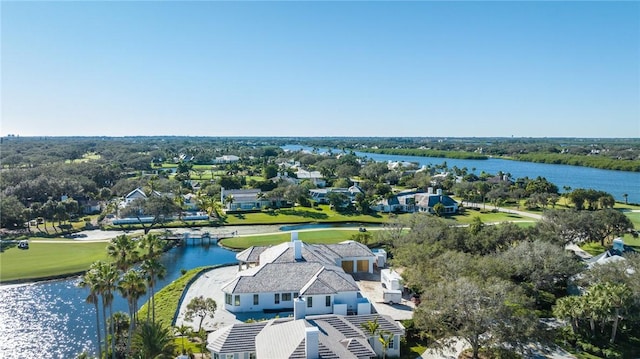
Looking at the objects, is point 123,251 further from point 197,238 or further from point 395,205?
point 395,205

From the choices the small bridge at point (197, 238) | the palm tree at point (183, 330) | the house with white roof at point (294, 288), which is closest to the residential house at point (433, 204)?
the small bridge at point (197, 238)

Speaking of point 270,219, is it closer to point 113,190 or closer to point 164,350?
point 113,190

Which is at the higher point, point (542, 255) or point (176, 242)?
point (542, 255)

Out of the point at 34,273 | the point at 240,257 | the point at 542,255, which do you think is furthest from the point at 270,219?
the point at 542,255

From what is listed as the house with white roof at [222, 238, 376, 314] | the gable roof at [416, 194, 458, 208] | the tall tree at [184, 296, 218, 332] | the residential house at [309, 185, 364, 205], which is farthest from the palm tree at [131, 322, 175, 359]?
the gable roof at [416, 194, 458, 208]

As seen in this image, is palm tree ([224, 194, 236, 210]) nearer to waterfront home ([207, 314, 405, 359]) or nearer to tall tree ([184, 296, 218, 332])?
tall tree ([184, 296, 218, 332])

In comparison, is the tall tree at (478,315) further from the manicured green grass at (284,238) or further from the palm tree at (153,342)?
the manicured green grass at (284,238)

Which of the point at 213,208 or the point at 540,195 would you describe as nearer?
the point at 213,208
